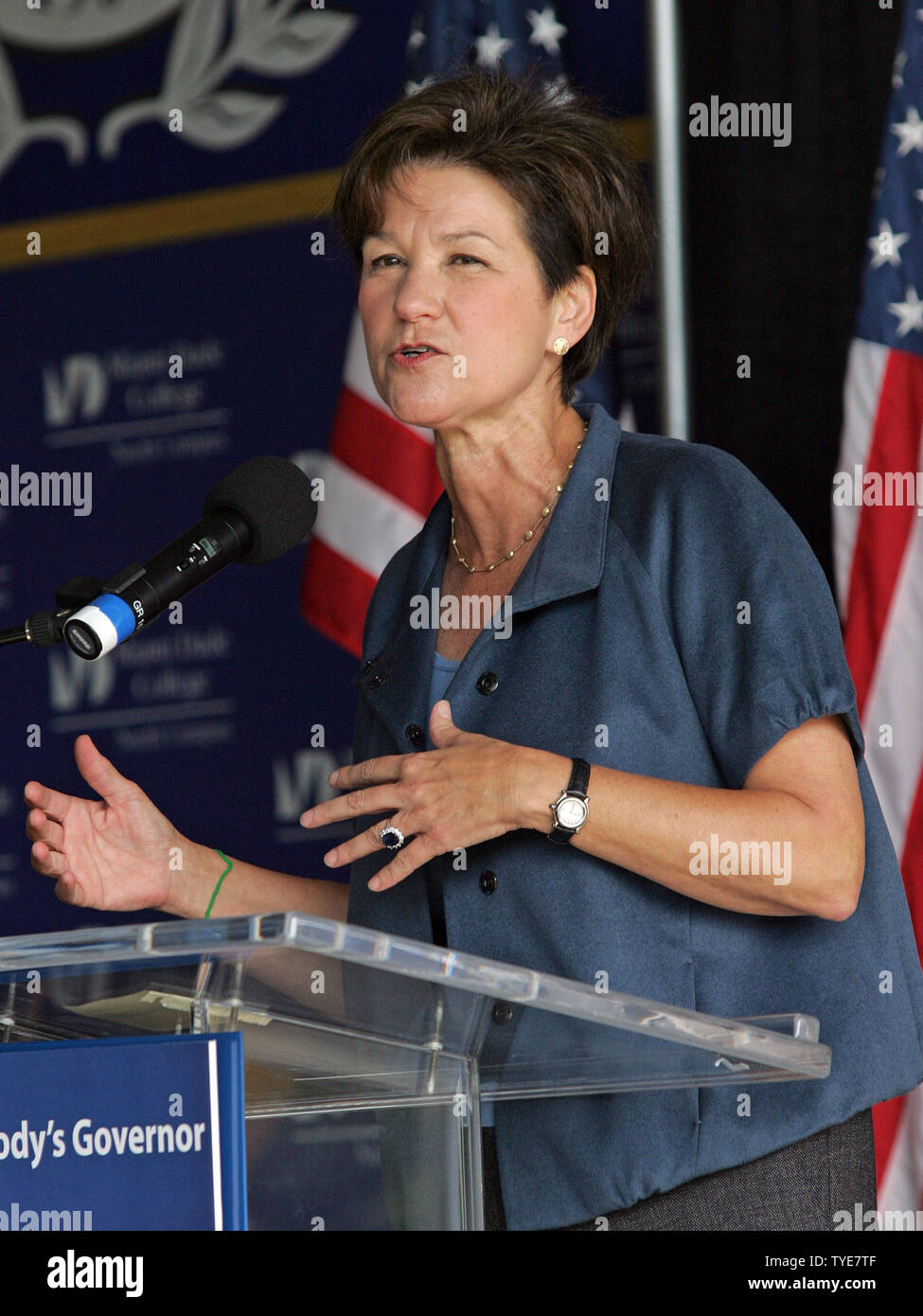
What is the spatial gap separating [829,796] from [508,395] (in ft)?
1.90

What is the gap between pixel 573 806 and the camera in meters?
1.29

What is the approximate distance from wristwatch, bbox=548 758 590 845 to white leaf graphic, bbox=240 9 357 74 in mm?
2777

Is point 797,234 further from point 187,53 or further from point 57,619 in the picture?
point 57,619

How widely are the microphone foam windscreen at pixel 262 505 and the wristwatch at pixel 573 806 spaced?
1.01 feet

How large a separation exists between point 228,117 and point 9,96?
2.07 ft

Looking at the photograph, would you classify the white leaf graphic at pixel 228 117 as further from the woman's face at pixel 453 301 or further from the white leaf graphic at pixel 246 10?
the woman's face at pixel 453 301

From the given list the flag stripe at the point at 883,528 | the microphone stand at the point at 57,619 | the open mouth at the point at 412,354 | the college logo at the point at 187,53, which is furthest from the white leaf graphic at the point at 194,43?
the microphone stand at the point at 57,619

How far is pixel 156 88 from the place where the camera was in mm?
3799

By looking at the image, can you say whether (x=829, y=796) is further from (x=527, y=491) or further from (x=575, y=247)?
(x=575, y=247)

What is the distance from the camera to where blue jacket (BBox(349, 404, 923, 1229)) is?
137 centimetres

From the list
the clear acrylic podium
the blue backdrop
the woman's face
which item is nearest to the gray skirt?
the clear acrylic podium

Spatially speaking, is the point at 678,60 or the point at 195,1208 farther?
the point at 678,60

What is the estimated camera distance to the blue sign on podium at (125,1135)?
0.93 meters

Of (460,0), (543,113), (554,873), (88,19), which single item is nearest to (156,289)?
(88,19)
